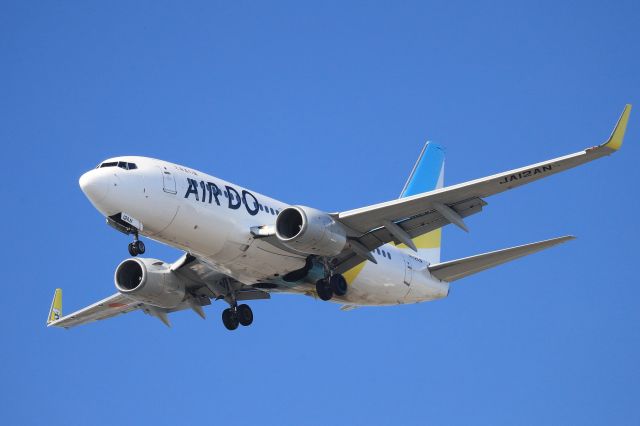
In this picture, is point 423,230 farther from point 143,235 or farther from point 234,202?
point 143,235

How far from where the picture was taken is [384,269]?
38500 millimetres

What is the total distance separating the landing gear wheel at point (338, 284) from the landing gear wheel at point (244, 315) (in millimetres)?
4112

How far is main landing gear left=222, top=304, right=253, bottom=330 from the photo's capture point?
39031 mm

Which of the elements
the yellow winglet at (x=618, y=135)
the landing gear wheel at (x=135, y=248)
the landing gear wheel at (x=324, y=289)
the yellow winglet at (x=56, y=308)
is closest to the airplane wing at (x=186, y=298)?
the yellow winglet at (x=56, y=308)

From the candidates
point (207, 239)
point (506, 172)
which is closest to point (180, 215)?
point (207, 239)

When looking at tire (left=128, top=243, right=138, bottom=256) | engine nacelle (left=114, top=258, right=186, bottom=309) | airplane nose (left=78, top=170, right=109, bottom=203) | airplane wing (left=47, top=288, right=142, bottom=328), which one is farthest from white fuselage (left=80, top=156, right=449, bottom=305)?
airplane wing (left=47, top=288, right=142, bottom=328)

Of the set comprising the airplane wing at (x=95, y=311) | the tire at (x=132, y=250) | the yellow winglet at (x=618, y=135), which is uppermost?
the yellow winglet at (x=618, y=135)

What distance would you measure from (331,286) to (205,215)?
5.35 meters

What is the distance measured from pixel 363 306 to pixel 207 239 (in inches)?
320

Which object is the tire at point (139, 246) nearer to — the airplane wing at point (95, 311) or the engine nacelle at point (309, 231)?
the engine nacelle at point (309, 231)

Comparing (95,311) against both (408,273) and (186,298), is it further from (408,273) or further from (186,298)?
(408,273)

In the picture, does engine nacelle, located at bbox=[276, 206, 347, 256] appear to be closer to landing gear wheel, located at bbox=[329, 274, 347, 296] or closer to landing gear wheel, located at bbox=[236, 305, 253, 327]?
landing gear wheel, located at bbox=[329, 274, 347, 296]

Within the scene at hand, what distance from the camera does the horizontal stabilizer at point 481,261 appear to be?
115ft

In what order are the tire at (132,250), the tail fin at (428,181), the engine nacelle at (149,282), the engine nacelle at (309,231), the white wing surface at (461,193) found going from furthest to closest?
the tail fin at (428,181) < the engine nacelle at (149,282) < the engine nacelle at (309,231) < the tire at (132,250) < the white wing surface at (461,193)
